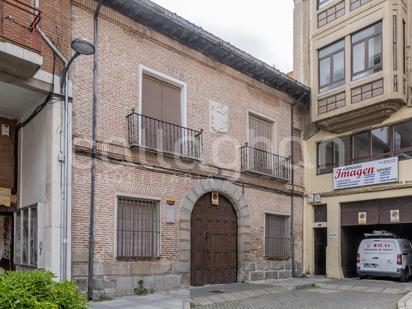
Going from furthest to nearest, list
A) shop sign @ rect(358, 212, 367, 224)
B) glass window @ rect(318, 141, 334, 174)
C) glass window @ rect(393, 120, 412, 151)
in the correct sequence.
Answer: glass window @ rect(318, 141, 334, 174) < shop sign @ rect(358, 212, 367, 224) < glass window @ rect(393, 120, 412, 151)

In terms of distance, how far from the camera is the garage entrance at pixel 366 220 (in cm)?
1490

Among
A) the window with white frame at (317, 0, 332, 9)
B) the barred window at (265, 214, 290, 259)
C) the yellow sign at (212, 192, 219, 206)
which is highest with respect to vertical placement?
the window with white frame at (317, 0, 332, 9)

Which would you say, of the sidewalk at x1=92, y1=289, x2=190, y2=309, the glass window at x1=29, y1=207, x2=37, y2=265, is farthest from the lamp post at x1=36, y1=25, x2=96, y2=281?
the sidewalk at x1=92, y1=289, x2=190, y2=309

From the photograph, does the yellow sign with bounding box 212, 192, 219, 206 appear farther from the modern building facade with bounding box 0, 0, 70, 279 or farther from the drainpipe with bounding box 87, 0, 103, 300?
the modern building facade with bounding box 0, 0, 70, 279

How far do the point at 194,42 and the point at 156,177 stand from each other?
4244mm

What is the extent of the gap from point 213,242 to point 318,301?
3.71 meters

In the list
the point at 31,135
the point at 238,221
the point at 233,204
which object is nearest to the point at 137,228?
the point at 31,135

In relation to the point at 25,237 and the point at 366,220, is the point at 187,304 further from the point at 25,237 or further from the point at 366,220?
the point at 366,220

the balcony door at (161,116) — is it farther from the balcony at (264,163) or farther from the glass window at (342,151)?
the glass window at (342,151)

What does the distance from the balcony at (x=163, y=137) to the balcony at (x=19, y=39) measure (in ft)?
10.0

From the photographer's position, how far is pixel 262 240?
1535 centimetres

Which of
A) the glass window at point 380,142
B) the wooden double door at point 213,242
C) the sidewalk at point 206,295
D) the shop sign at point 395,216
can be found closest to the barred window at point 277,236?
the sidewalk at point 206,295

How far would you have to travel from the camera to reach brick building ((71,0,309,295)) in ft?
36.4

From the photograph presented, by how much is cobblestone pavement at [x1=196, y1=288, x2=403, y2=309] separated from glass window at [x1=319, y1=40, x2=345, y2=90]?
7171 millimetres
